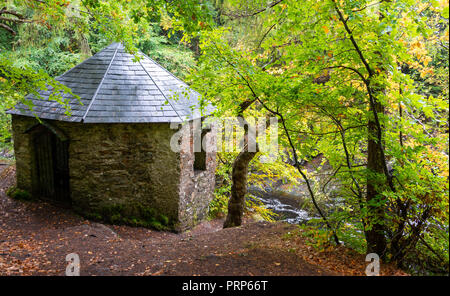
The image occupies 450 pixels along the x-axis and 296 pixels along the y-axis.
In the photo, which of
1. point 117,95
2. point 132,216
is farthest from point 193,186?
point 117,95

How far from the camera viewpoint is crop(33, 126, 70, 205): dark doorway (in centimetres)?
790

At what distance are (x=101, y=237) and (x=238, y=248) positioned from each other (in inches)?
117

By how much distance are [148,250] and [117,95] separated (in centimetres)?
382

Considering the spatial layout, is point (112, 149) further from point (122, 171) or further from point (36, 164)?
point (36, 164)

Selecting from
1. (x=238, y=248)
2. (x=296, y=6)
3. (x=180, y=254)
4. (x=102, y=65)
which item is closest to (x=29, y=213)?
(x=102, y=65)

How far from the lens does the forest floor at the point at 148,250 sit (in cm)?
393

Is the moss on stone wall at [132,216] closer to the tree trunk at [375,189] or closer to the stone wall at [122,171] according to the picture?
the stone wall at [122,171]

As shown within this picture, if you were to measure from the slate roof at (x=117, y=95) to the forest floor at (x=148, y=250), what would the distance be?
2.40 m

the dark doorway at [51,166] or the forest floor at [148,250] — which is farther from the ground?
the dark doorway at [51,166]

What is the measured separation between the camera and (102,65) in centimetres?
805

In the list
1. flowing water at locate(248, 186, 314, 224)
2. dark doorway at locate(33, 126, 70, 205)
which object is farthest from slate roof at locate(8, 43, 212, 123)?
flowing water at locate(248, 186, 314, 224)

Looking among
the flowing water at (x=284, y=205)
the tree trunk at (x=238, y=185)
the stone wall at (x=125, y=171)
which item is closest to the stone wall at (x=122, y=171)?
the stone wall at (x=125, y=171)

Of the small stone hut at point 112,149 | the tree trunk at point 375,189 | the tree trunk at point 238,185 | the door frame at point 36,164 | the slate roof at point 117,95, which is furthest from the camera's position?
the door frame at point 36,164

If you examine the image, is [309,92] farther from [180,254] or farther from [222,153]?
[222,153]
